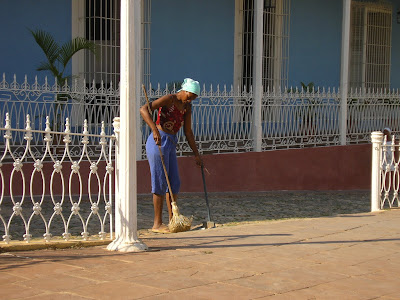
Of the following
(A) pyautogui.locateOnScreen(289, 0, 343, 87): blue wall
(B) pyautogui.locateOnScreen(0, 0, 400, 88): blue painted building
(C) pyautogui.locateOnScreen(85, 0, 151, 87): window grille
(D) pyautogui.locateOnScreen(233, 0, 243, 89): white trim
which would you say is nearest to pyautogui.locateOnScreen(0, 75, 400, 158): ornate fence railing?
(C) pyautogui.locateOnScreen(85, 0, 151, 87): window grille

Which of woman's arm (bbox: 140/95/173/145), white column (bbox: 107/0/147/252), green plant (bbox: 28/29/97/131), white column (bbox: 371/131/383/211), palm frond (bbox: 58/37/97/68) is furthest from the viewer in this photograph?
palm frond (bbox: 58/37/97/68)

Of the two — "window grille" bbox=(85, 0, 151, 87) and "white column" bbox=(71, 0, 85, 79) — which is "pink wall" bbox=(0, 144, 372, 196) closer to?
"window grille" bbox=(85, 0, 151, 87)

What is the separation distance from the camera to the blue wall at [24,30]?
1073 centimetres

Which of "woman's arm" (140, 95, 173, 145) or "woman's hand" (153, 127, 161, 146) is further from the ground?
"woman's arm" (140, 95, 173, 145)

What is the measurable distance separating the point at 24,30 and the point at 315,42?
21.7 ft

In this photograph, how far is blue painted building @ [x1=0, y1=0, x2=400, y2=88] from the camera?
10.8m

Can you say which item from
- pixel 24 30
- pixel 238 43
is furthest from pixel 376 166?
pixel 24 30

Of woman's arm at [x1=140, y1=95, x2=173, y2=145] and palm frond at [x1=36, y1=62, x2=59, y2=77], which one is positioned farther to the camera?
palm frond at [x1=36, y1=62, x2=59, y2=77]

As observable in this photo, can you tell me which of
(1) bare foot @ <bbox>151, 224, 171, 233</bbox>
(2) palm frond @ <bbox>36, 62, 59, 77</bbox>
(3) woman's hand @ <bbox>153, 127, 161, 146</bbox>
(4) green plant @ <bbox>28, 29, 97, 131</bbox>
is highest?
(4) green plant @ <bbox>28, 29, 97, 131</bbox>

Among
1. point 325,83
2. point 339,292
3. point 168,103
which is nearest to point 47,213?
point 168,103

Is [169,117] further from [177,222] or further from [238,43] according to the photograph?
[238,43]

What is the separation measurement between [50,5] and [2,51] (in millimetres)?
1104

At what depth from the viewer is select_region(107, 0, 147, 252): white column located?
5602 mm

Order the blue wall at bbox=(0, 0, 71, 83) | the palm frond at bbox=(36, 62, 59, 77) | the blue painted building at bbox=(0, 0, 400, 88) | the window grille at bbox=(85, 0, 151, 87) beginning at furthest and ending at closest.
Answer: the window grille at bbox=(85, 0, 151, 87) < the blue painted building at bbox=(0, 0, 400, 88) < the blue wall at bbox=(0, 0, 71, 83) < the palm frond at bbox=(36, 62, 59, 77)
